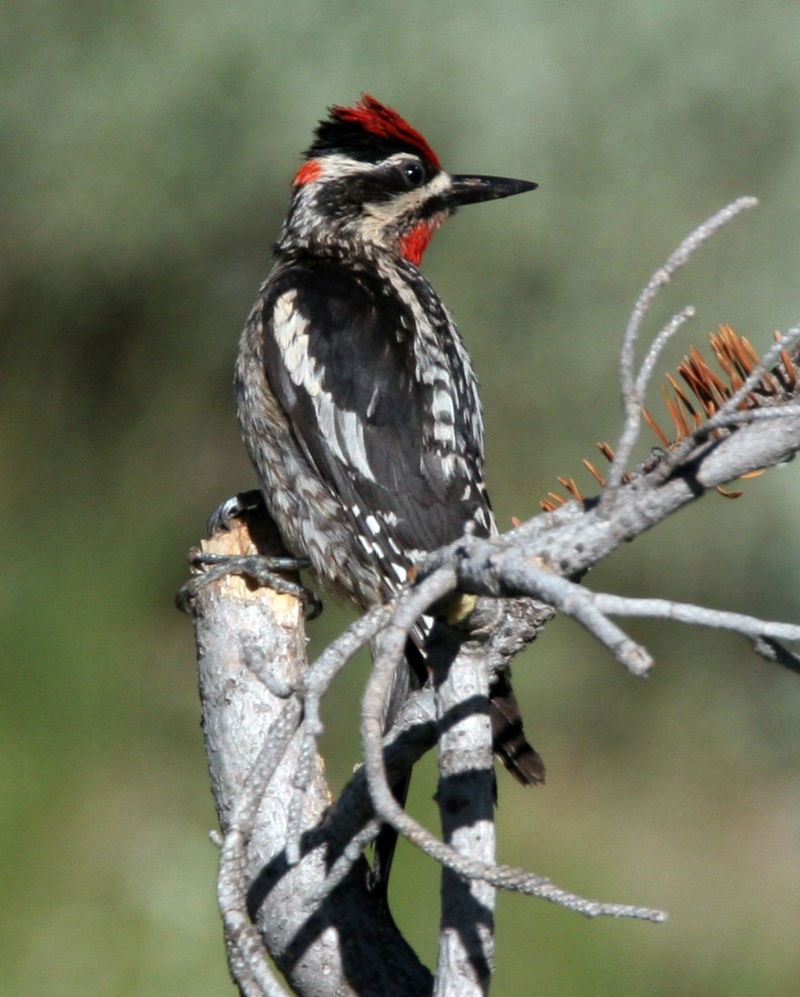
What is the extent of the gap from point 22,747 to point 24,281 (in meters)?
1.60

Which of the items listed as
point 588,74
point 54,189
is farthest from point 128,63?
point 588,74

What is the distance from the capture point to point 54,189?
172 inches

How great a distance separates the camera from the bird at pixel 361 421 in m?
2.39

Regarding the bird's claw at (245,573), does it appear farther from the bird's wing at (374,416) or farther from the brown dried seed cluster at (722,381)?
the brown dried seed cluster at (722,381)

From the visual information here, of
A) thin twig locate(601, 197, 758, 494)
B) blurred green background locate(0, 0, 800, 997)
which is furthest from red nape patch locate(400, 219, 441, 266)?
thin twig locate(601, 197, 758, 494)

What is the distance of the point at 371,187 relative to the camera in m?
3.06

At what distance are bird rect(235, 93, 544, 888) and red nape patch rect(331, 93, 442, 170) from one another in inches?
0.8

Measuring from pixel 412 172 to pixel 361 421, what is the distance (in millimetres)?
837

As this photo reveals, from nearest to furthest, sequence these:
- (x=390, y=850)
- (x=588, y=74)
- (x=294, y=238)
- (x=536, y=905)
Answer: (x=390, y=850) → (x=294, y=238) → (x=536, y=905) → (x=588, y=74)

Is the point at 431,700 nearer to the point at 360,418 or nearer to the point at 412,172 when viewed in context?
the point at 360,418

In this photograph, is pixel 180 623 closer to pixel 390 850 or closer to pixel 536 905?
pixel 536 905

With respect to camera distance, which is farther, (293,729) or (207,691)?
(207,691)

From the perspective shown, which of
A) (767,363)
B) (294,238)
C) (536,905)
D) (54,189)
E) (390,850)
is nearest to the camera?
(767,363)

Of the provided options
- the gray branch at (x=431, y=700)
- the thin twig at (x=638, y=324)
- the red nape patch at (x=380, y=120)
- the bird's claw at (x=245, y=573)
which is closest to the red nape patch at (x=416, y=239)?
the red nape patch at (x=380, y=120)
